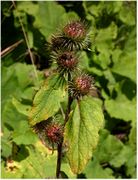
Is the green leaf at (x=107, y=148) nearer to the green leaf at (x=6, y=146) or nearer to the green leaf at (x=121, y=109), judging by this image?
the green leaf at (x=121, y=109)

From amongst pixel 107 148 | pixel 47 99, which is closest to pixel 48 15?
pixel 107 148

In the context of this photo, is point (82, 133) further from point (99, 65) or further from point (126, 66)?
point (126, 66)

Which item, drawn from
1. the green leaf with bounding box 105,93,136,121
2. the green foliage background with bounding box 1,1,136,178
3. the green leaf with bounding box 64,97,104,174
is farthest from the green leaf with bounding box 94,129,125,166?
the green leaf with bounding box 64,97,104,174

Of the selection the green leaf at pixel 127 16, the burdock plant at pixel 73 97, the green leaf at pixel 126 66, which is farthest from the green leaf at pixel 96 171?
the burdock plant at pixel 73 97

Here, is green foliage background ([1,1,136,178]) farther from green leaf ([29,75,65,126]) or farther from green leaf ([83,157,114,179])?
green leaf ([29,75,65,126])

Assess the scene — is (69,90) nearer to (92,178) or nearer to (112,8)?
(92,178)

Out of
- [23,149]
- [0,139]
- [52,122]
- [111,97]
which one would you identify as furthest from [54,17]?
[52,122]

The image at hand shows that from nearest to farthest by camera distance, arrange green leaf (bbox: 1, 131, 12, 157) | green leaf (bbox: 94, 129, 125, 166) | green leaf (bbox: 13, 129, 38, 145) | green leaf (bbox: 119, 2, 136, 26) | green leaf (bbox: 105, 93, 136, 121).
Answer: green leaf (bbox: 13, 129, 38, 145) < green leaf (bbox: 1, 131, 12, 157) < green leaf (bbox: 94, 129, 125, 166) < green leaf (bbox: 105, 93, 136, 121) < green leaf (bbox: 119, 2, 136, 26)
